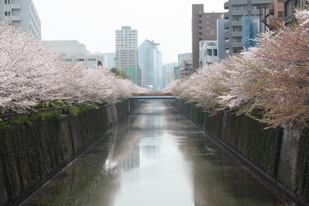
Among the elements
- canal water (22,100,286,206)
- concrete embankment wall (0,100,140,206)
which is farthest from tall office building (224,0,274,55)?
concrete embankment wall (0,100,140,206)

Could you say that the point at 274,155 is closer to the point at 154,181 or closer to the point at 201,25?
the point at 154,181

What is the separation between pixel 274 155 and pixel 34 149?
38.1ft

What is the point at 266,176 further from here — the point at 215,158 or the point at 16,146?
the point at 16,146

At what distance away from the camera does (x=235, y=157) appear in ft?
92.3

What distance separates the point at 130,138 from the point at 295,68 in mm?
28586

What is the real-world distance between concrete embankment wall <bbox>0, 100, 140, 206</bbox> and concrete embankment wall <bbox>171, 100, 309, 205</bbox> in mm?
11140

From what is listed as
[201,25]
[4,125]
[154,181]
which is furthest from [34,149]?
[201,25]

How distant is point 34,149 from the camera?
19.4 metres

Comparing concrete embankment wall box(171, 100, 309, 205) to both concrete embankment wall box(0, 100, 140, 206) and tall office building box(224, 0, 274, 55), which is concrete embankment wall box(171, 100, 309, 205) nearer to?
concrete embankment wall box(0, 100, 140, 206)

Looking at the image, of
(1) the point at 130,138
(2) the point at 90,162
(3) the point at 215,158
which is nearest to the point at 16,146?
(2) the point at 90,162

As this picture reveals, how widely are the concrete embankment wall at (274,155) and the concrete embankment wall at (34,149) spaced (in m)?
11.1

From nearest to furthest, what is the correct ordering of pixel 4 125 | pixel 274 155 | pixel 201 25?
pixel 4 125 < pixel 274 155 < pixel 201 25

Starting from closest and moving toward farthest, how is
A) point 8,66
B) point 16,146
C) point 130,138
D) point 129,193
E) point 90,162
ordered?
point 8,66
point 16,146
point 129,193
point 90,162
point 130,138

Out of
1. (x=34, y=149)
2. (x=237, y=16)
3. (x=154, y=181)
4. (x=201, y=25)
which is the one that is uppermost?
(x=201, y=25)
